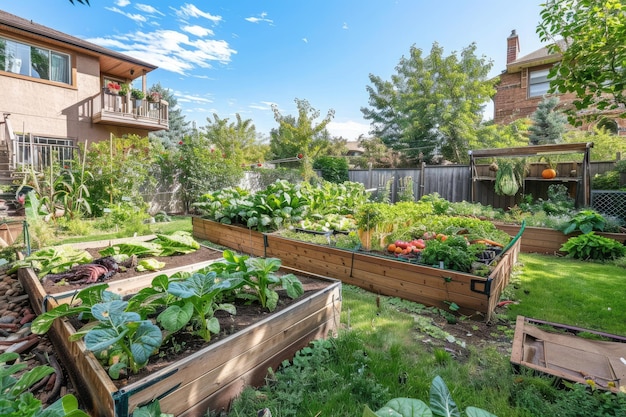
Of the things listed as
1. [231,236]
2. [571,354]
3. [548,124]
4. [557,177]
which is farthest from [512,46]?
[571,354]

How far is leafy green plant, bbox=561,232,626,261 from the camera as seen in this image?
15.4 ft

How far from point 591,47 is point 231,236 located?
505cm

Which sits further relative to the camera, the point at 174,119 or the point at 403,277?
the point at 174,119

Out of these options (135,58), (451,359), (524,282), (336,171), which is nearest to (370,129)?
(336,171)

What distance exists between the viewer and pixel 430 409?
1007 mm

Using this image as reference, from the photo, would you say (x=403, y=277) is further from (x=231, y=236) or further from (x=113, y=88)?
(x=113, y=88)

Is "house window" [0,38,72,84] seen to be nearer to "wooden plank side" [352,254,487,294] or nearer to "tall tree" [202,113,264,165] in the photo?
"tall tree" [202,113,264,165]

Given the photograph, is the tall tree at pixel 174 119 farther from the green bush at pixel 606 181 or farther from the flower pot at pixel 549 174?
the green bush at pixel 606 181

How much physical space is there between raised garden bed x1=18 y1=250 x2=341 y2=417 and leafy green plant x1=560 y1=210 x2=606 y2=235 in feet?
17.1

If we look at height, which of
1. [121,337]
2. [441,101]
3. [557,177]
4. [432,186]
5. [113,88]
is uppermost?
[441,101]

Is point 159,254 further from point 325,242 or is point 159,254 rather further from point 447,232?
point 447,232

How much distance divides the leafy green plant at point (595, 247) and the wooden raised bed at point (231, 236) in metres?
5.01

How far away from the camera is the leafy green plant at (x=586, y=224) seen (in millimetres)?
5143

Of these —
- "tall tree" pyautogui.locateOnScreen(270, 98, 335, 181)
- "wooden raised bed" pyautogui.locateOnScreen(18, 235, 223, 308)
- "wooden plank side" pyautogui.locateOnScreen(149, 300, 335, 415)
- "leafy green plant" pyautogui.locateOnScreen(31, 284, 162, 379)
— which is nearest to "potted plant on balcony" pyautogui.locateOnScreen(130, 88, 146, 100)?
"tall tree" pyautogui.locateOnScreen(270, 98, 335, 181)
